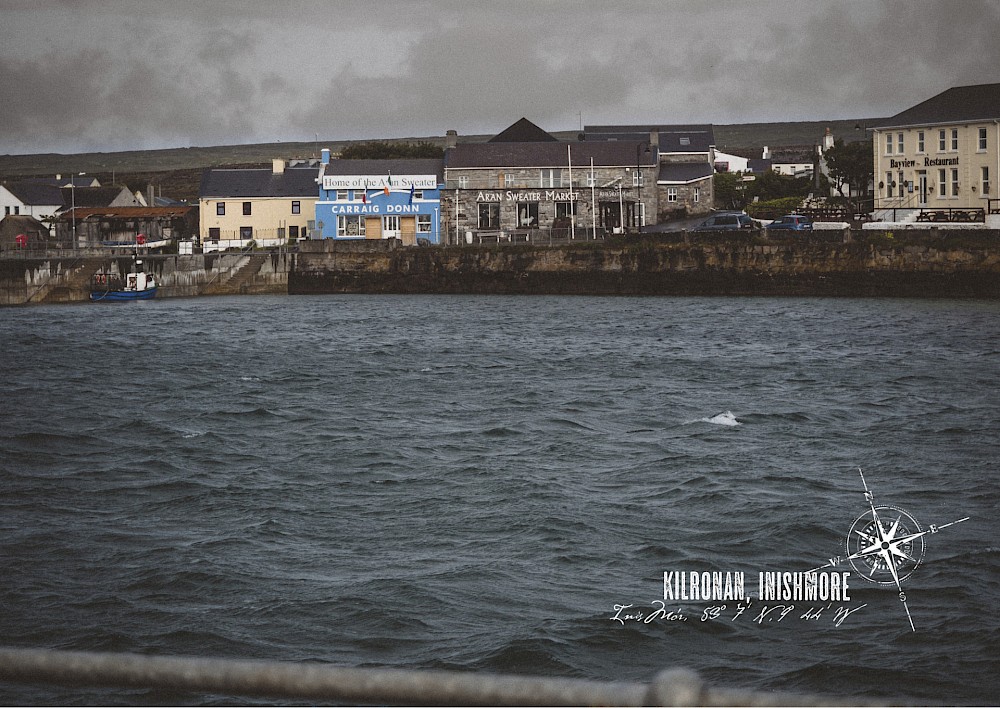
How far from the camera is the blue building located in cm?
7175

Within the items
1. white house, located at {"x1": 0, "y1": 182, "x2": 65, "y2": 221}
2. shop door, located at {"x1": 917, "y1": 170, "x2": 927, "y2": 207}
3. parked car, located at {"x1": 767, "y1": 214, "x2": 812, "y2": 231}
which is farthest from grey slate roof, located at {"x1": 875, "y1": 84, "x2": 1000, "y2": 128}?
white house, located at {"x1": 0, "y1": 182, "x2": 65, "y2": 221}

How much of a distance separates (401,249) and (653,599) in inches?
2013

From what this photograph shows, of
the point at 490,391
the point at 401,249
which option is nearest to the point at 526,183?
the point at 401,249

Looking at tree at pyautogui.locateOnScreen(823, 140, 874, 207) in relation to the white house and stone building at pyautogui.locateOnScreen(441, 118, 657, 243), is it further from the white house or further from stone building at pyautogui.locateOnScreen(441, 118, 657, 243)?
the white house

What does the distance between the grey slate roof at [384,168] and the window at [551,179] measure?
21.0 ft

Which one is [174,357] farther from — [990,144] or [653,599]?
[990,144]

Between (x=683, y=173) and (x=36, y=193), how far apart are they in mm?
51897

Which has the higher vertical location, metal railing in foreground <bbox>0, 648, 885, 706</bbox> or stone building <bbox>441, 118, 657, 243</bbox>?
stone building <bbox>441, 118, 657, 243</bbox>

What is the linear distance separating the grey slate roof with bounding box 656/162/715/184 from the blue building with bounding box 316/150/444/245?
14.9m

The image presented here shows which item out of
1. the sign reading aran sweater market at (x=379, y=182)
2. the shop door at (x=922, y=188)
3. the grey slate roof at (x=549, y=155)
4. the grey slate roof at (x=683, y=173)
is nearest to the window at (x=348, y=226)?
the sign reading aran sweater market at (x=379, y=182)

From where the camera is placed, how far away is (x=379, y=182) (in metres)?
72.5

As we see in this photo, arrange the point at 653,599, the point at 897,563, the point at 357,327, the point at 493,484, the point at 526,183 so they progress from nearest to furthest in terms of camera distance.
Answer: the point at 653,599, the point at 897,563, the point at 493,484, the point at 357,327, the point at 526,183

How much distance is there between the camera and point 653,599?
38.5 feet

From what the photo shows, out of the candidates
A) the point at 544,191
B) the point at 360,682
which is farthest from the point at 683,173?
the point at 360,682
